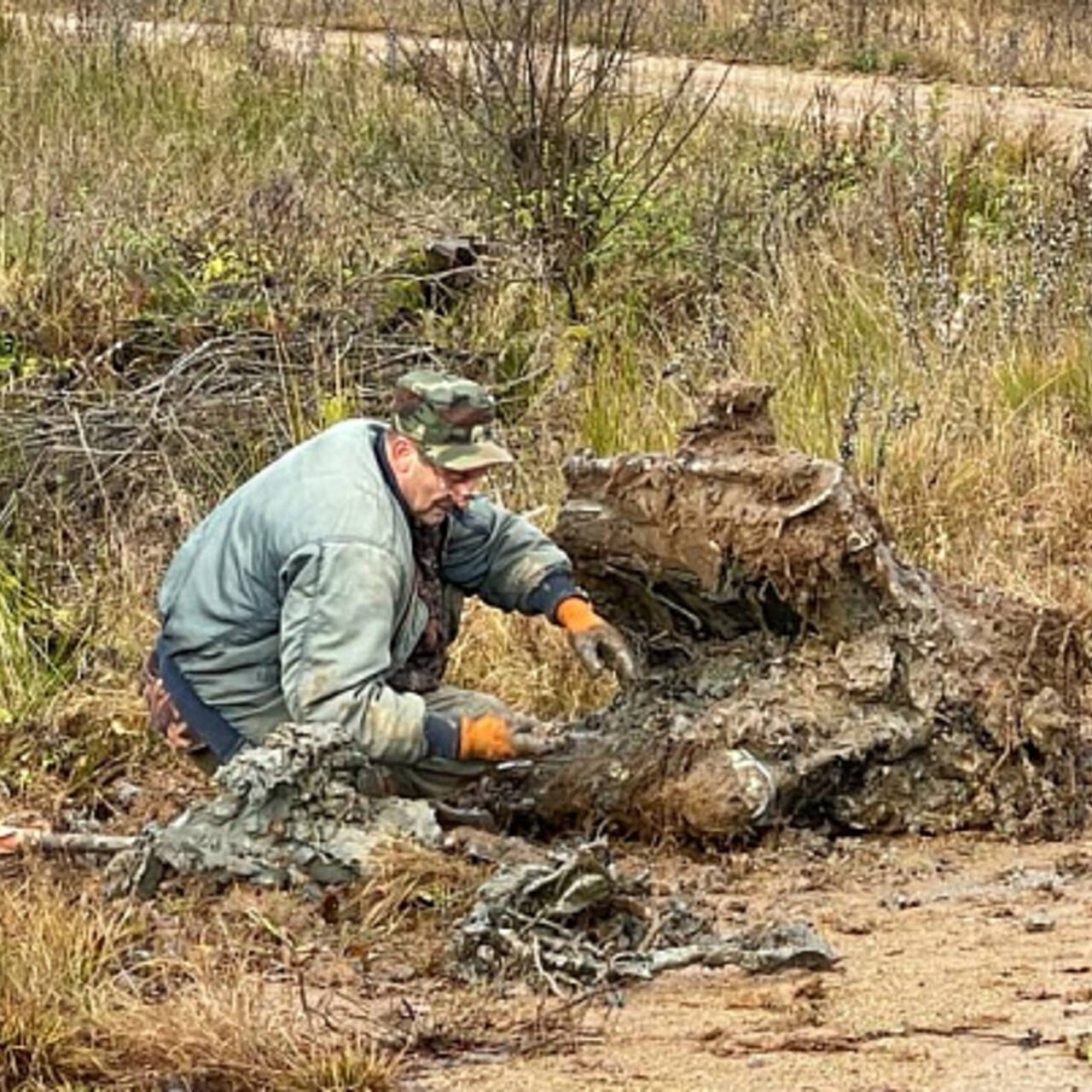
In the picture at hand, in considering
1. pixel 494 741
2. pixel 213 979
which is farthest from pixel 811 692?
pixel 213 979

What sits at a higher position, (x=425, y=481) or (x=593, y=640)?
(x=425, y=481)

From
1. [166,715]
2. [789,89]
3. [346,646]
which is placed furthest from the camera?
[789,89]

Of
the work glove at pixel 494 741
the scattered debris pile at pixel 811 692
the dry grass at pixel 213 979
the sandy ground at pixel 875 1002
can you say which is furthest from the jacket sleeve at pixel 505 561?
the dry grass at pixel 213 979

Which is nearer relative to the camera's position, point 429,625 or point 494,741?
point 494,741

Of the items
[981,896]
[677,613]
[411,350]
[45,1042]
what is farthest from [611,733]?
[411,350]

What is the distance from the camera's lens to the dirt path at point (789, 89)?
13.1 m

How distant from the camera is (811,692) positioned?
226 inches

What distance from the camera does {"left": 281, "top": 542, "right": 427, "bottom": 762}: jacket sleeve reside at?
527 centimetres

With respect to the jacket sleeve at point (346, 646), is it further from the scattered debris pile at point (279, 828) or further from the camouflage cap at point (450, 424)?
the camouflage cap at point (450, 424)

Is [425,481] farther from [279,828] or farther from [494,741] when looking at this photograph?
[279,828]

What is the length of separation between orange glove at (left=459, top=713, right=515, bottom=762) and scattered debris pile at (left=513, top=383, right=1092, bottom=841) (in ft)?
1.21

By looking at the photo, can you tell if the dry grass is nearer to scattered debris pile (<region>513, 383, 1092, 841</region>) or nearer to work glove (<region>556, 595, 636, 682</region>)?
scattered debris pile (<region>513, 383, 1092, 841</region>)

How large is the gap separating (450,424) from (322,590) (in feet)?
1.65

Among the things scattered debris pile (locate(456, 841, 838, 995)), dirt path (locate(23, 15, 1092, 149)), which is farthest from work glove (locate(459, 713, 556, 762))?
dirt path (locate(23, 15, 1092, 149))
